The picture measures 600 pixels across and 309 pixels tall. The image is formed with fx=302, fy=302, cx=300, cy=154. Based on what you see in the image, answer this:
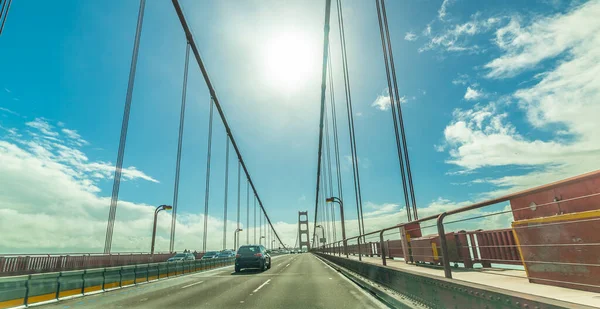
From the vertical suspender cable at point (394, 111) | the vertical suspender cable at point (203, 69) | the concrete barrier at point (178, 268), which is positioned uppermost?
the vertical suspender cable at point (203, 69)

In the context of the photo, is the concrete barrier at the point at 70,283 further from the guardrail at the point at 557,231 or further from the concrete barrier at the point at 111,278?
the guardrail at the point at 557,231

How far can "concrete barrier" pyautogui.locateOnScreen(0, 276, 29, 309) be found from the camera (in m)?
7.50

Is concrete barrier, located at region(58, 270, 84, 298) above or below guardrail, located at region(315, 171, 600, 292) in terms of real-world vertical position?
below

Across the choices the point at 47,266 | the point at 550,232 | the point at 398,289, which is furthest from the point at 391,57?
the point at 47,266

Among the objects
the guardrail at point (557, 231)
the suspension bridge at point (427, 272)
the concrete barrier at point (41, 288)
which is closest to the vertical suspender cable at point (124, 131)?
the suspension bridge at point (427, 272)

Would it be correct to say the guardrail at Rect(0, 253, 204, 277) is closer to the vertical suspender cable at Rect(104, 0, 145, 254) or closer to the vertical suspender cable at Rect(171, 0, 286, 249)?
the vertical suspender cable at Rect(104, 0, 145, 254)

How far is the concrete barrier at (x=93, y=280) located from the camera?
10434 millimetres

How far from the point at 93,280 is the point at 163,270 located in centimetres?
605

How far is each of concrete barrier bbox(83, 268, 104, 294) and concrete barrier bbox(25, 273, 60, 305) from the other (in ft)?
4.31

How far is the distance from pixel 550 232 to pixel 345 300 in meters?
4.86

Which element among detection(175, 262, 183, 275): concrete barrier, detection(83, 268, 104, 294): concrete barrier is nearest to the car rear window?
detection(175, 262, 183, 275): concrete barrier

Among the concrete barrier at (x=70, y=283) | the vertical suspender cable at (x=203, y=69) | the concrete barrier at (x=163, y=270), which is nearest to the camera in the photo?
the concrete barrier at (x=70, y=283)

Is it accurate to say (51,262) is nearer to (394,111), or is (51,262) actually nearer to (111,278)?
(111,278)

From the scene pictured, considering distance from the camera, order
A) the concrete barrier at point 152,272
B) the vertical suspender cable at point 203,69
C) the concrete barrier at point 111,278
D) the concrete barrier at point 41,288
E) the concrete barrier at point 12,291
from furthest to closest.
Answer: the vertical suspender cable at point 203,69 → the concrete barrier at point 152,272 → the concrete barrier at point 111,278 → the concrete barrier at point 41,288 → the concrete barrier at point 12,291
